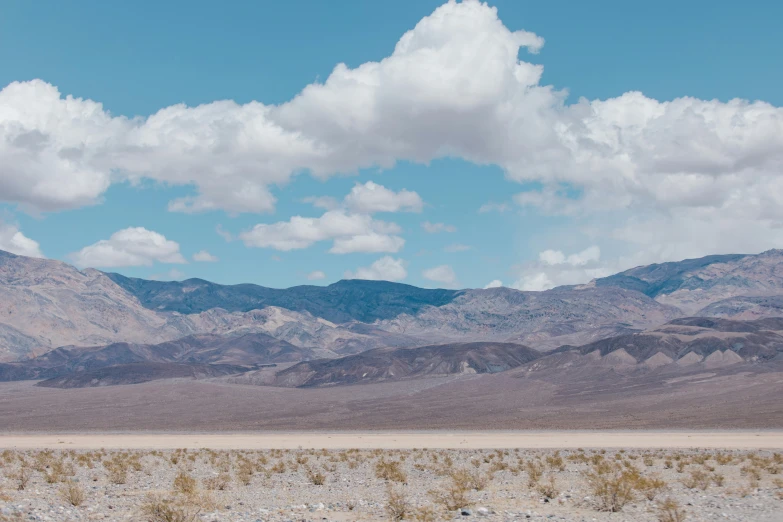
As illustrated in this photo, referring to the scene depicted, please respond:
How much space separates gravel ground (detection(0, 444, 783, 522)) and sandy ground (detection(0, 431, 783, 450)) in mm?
17420

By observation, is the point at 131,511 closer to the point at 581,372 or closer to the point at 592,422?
the point at 592,422

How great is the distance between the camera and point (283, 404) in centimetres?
12131

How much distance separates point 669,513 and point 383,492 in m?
10.9

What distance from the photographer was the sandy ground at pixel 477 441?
51750 millimetres

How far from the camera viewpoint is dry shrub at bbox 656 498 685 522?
15.4 m

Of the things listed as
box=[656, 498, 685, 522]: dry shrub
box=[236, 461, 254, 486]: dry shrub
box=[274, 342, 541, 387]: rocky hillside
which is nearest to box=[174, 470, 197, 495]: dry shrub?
box=[236, 461, 254, 486]: dry shrub

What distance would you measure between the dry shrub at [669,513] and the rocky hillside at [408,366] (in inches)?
6217

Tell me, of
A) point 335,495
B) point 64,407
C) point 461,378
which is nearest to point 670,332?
point 461,378

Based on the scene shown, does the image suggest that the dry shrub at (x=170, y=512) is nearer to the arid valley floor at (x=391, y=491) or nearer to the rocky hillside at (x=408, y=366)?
the arid valley floor at (x=391, y=491)

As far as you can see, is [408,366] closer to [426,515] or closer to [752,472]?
[752,472]

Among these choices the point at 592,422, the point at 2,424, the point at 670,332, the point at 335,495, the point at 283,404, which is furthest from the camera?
the point at 670,332

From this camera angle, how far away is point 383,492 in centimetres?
2430

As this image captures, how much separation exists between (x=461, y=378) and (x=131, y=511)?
146 meters

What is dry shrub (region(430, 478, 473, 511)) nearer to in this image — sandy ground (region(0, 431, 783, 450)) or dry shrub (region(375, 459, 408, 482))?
dry shrub (region(375, 459, 408, 482))
